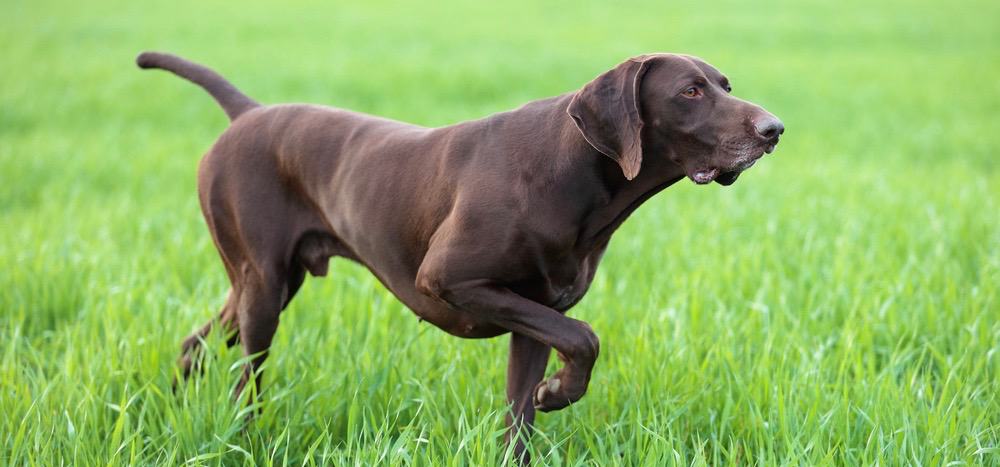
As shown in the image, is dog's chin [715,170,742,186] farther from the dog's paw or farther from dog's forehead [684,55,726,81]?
the dog's paw

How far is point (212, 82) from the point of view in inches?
163

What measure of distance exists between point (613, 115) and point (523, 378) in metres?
1.02

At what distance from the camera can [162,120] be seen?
12.6 meters

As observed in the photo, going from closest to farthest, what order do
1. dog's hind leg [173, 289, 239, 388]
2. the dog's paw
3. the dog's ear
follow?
the dog's ear
the dog's paw
dog's hind leg [173, 289, 239, 388]

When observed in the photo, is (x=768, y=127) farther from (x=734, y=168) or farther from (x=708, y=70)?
(x=708, y=70)

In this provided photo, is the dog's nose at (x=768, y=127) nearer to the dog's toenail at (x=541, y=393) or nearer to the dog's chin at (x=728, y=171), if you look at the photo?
the dog's chin at (x=728, y=171)

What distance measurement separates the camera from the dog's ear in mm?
2854

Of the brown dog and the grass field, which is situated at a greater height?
the brown dog

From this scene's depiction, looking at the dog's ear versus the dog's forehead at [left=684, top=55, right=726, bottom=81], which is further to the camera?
the dog's forehead at [left=684, top=55, right=726, bottom=81]

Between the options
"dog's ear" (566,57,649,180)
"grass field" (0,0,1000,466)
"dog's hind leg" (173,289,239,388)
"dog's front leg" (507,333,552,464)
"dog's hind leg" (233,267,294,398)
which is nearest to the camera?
"dog's ear" (566,57,649,180)

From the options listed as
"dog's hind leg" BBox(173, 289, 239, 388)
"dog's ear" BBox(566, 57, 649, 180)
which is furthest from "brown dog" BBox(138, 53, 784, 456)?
"dog's hind leg" BBox(173, 289, 239, 388)

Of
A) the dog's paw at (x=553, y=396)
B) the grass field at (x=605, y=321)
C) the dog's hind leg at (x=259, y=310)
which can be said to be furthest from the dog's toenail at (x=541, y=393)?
the dog's hind leg at (x=259, y=310)

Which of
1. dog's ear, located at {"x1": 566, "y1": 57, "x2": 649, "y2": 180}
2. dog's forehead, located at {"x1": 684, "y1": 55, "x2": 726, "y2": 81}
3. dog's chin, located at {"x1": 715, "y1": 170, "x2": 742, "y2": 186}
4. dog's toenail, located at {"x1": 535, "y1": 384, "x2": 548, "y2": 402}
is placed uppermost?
dog's forehead, located at {"x1": 684, "y1": 55, "x2": 726, "y2": 81}

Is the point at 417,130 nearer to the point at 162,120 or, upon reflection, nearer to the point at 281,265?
the point at 281,265
